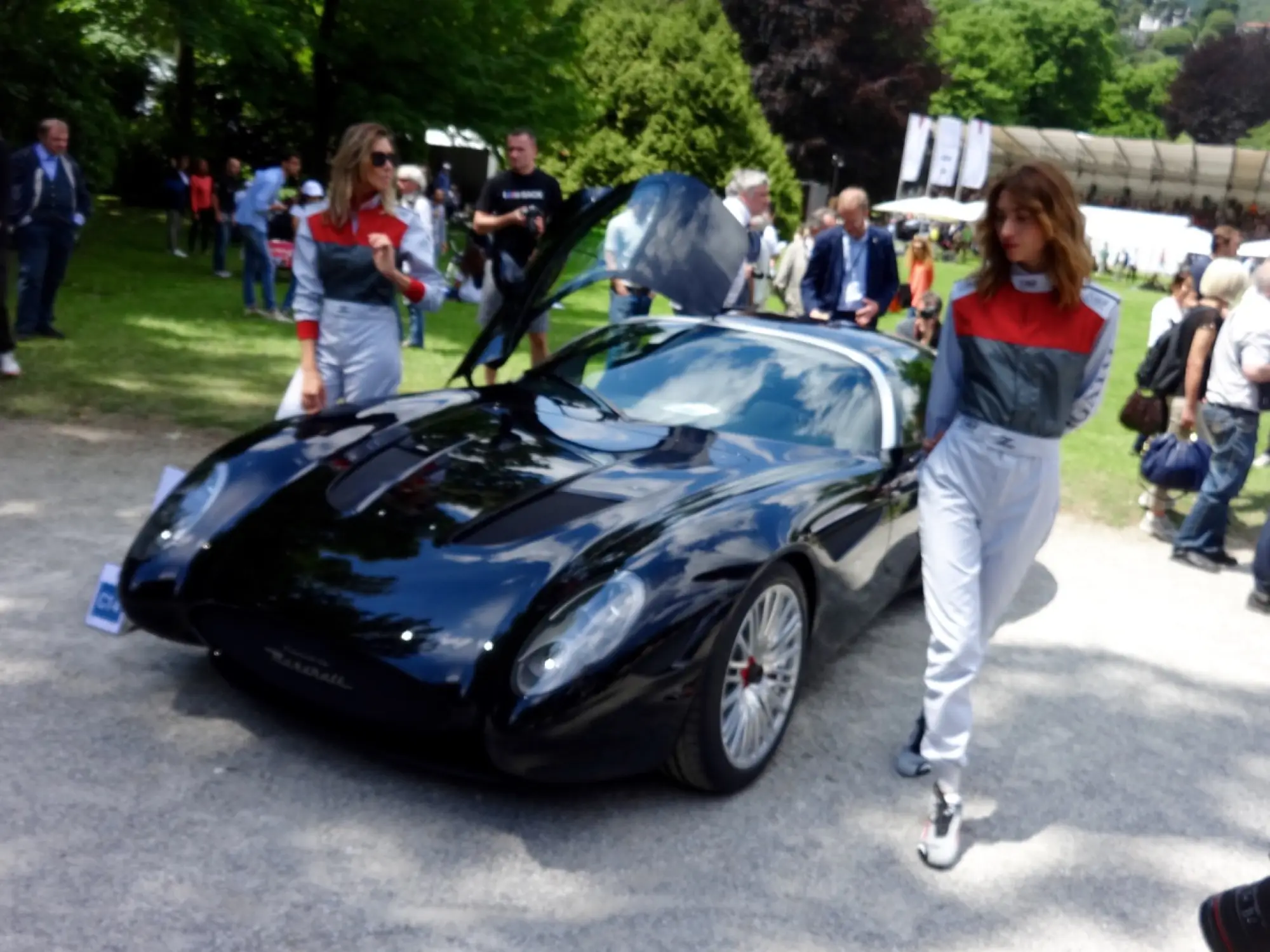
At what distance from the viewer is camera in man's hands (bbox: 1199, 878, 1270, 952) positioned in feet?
8.70

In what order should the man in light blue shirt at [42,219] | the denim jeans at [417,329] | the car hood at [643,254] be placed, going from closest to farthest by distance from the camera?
the car hood at [643,254] < the man in light blue shirt at [42,219] < the denim jeans at [417,329]

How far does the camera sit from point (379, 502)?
4152 mm

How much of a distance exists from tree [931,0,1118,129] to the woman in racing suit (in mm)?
77844

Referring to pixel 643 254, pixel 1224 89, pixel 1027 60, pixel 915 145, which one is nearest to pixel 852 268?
pixel 643 254

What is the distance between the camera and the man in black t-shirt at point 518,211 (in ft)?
27.8

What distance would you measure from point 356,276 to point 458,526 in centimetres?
177

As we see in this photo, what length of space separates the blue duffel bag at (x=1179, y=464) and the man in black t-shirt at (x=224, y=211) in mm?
13108

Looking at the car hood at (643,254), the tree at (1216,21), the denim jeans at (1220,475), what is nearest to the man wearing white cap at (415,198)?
the car hood at (643,254)

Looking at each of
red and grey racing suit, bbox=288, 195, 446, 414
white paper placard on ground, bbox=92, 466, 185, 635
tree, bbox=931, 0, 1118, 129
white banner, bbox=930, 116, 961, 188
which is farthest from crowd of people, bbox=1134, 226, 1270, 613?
tree, bbox=931, 0, 1118, 129

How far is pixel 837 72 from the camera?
5269 centimetres

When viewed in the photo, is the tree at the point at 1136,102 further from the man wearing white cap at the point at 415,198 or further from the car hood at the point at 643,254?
the car hood at the point at 643,254

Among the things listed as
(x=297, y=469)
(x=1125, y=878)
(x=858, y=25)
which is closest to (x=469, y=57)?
(x=297, y=469)

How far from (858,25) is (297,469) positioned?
5298 cm

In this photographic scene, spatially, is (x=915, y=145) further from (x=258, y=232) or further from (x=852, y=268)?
(x=852, y=268)
